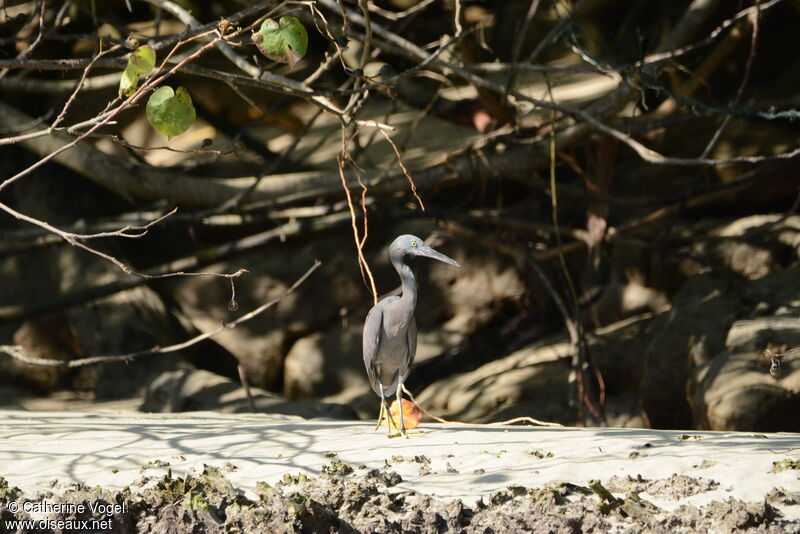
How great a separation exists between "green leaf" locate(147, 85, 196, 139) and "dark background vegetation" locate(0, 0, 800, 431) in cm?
305

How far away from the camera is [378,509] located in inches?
137

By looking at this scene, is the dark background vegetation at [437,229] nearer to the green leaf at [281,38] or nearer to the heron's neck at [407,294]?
the heron's neck at [407,294]

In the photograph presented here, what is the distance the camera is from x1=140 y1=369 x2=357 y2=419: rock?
7.14 m

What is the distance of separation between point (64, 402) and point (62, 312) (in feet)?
3.03

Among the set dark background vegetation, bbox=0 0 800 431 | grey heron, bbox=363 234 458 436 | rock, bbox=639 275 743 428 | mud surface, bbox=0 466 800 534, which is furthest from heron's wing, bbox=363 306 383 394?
rock, bbox=639 275 743 428

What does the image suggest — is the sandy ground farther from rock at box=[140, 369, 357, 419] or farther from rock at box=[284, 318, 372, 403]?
rock at box=[284, 318, 372, 403]

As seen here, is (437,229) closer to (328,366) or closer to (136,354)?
(328,366)

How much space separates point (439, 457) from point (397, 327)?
0.99 meters

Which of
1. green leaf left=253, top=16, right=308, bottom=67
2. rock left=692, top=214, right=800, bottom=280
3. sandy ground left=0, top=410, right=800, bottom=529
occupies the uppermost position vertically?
rock left=692, top=214, right=800, bottom=280

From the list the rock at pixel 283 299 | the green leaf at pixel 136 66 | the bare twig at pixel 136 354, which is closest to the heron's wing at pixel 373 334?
the bare twig at pixel 136 354

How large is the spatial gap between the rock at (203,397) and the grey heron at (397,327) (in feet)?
6.53

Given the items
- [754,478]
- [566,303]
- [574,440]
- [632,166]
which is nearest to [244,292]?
[566,303]
